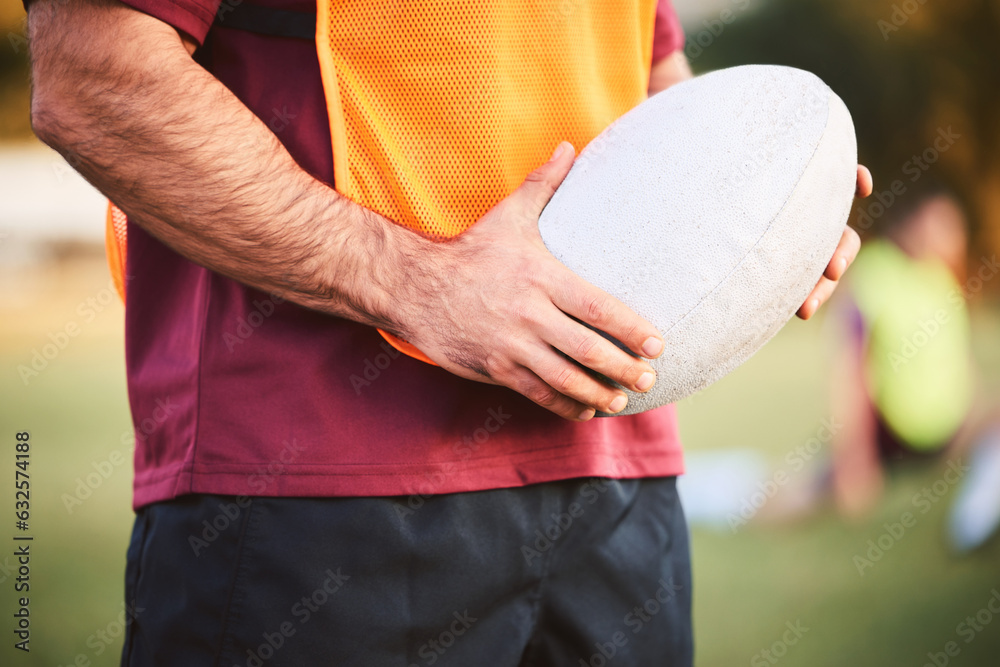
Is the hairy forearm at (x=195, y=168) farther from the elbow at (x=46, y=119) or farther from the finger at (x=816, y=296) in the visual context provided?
the finger at (x=816, y=296)

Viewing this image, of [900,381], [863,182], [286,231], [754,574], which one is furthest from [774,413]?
[286,231]

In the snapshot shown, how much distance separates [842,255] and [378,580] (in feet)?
2.59

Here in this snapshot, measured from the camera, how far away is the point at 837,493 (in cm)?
475

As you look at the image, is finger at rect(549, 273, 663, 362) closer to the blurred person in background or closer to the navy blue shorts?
the navy blue shorts

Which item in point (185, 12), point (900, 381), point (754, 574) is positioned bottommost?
point (754, 574)

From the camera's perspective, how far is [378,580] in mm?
1025

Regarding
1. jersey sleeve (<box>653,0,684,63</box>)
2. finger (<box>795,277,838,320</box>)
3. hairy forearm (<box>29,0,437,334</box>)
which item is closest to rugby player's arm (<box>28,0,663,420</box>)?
hairy forearm (<box>29,0,437,334</box>)

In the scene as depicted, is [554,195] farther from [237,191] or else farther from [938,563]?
[938,563]

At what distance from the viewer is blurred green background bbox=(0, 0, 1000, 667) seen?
3.36m

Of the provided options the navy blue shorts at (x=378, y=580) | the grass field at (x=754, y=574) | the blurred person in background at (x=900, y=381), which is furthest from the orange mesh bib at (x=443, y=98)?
the blurred person in background at (x=900, y=381)

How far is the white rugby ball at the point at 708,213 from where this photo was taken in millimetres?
997

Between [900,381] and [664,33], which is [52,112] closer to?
[664,33]

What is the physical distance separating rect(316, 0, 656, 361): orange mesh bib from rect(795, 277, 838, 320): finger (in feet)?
1.42

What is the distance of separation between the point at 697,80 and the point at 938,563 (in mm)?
3598
